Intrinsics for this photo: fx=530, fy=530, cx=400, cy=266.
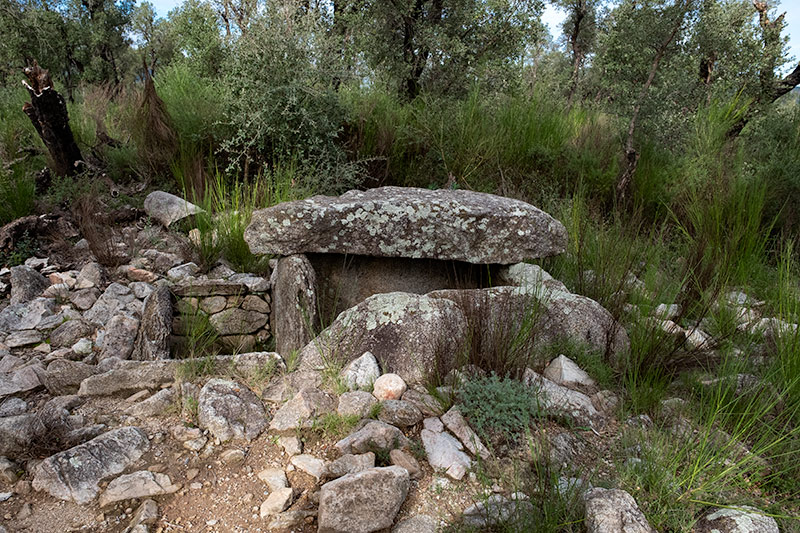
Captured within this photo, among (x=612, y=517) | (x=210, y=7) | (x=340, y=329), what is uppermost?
(x=210, y=7)

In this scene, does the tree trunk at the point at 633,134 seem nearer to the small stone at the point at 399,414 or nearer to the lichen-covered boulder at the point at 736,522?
the small stone at the point at 399,414

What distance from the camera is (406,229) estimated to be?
3.80 m

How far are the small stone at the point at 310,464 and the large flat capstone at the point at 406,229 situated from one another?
1.65 m

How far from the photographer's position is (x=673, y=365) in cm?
315

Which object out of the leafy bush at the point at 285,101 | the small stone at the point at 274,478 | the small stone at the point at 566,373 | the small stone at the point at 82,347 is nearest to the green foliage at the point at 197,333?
the small stone at the point at 82,347

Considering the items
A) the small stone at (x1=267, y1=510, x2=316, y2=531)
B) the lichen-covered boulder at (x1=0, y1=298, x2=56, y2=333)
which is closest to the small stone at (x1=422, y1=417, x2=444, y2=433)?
the small stone at (x1=267, y1=510, x2=316, y2=531)

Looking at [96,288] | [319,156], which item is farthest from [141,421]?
[319,156]

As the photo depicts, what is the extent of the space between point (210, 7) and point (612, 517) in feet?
30.2

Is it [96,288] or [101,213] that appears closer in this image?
[96,288]

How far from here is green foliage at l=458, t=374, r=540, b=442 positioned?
2459mm

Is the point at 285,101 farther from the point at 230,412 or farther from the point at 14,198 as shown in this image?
the point at 230,412

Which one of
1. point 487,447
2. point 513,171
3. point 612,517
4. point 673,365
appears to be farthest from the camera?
point 513,171

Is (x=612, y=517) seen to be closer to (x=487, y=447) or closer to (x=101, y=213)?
(x=487, y=447)

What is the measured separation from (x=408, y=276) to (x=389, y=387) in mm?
1482
